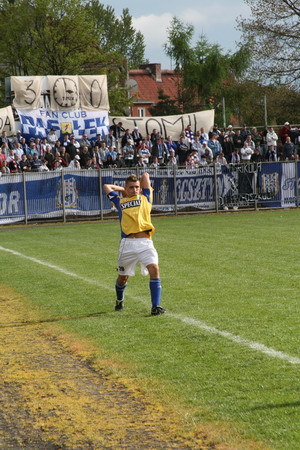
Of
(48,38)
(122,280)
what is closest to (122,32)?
(48,38)

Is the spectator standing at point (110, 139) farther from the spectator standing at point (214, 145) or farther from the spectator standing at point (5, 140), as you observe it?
the spectator standing at point (5, 140)

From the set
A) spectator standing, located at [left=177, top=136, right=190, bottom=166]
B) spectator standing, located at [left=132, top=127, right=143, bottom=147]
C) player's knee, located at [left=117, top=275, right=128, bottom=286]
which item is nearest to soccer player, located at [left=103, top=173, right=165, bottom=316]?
player's knee, located at [left=117, top=275, right=128, bottom=286]

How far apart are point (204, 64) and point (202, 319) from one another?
62136 millimetres

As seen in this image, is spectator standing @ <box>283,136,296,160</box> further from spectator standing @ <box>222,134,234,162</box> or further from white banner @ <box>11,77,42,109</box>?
white banner @ <box>11,77,42,109</box>

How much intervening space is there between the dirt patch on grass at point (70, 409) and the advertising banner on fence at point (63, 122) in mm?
24809

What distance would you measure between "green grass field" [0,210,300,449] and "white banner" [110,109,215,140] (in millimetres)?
16051

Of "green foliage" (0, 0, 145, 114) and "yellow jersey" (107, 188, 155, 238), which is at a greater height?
"green foliage" (0, 0, 145, 114)

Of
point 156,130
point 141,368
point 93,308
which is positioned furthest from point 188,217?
point 141,368

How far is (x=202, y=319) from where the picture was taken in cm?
909

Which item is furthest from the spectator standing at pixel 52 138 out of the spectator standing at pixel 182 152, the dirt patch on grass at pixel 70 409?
the dirt patch on grass at pixel 70 409

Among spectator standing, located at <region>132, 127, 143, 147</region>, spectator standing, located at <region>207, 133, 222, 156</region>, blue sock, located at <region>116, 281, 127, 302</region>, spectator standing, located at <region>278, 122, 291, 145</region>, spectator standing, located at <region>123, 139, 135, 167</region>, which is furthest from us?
spectator standing, located at <region>278, 122, 291, 145</region>

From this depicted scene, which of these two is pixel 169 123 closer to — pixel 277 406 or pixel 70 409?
pixel 70 409

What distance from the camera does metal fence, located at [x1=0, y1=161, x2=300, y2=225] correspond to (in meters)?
29.4

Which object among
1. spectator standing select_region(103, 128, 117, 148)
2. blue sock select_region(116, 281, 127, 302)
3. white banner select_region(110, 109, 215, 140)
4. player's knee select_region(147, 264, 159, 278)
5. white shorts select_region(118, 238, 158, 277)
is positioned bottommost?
blue sock select_region(116, 281, 127, 302)
